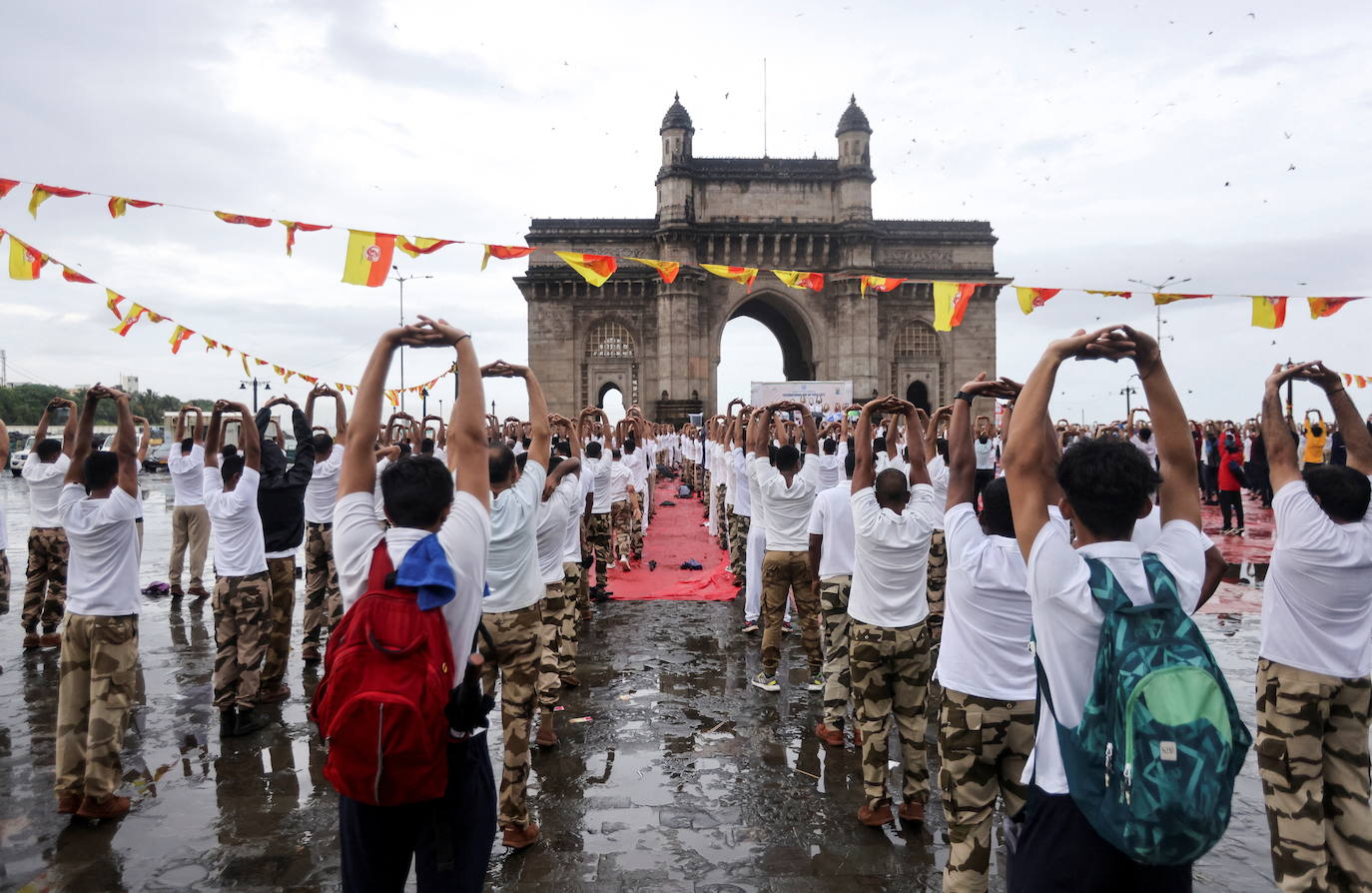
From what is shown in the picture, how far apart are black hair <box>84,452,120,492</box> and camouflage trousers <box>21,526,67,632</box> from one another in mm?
4790

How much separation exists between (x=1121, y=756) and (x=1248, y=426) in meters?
23.6

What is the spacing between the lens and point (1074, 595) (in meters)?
2.12

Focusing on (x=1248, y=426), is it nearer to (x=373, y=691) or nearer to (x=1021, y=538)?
(x=1021, y=538)

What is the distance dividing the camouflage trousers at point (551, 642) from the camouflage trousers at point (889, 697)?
2.14 m

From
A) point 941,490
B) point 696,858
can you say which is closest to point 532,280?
point 941,490

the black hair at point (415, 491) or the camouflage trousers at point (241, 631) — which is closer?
the black hair at point (415, 491)

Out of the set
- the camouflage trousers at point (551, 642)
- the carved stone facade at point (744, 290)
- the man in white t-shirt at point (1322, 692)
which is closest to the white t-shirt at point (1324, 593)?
the man in white t-shirt at point (1322, 692)

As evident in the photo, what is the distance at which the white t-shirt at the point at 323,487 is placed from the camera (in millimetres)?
7863

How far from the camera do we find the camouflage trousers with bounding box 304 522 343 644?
7871 mm

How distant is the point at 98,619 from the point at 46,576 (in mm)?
5266

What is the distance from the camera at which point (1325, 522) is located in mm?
3506

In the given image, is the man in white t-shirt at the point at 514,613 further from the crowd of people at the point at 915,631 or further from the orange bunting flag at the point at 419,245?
the orange bunting flag at the point at 419,245

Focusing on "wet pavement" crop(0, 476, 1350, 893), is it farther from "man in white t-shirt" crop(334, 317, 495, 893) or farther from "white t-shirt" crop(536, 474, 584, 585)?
"man in white t-shirt" crop(334, 317, 495, 893)

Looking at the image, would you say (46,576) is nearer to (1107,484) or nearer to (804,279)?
(1107,484)
